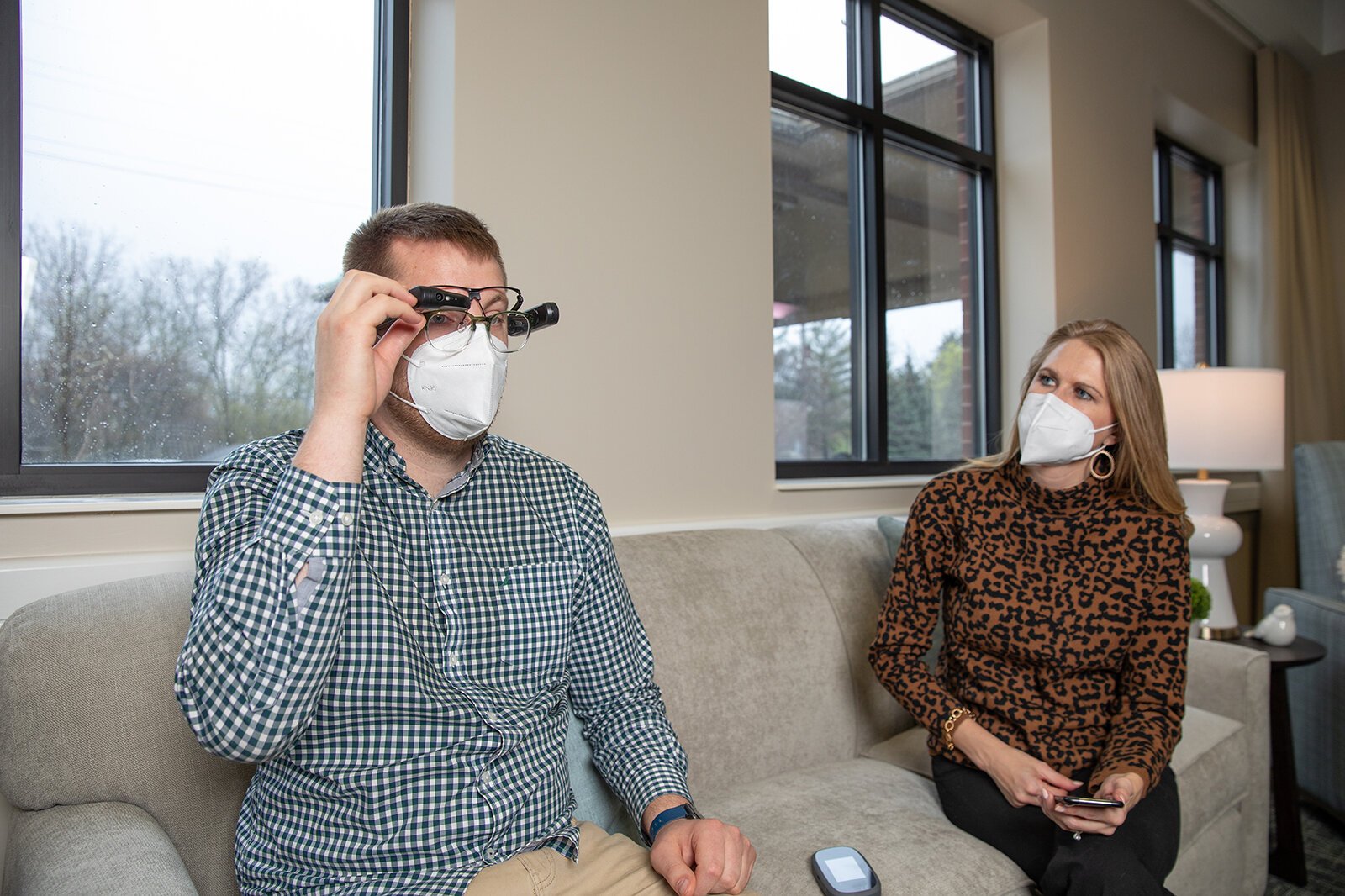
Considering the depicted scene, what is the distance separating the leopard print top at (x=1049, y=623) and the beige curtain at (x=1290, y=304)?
3.10 metres

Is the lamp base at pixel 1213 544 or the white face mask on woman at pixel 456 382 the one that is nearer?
the white face mask on woman at pixel 456 382

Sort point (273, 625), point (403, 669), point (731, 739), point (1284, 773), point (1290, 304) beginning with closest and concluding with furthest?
point (273, 625) < point (403, 669) < point (731, 739) < point (1284, 773) < point (1290, 304)

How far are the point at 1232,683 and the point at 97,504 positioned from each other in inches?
88.5

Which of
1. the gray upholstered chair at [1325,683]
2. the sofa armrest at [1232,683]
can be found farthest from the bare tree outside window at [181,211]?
the gray upholstered chair at [1325,683]

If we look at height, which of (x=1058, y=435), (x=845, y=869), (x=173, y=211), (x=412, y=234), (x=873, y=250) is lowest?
(x=845, y=869)

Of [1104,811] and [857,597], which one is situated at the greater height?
[857,597]

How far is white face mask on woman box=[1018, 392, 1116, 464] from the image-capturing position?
1535 mm

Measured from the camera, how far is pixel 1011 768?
4.53ft

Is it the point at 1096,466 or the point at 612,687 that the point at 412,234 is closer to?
the point at 612,687

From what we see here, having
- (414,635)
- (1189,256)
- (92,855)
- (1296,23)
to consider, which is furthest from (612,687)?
(1296,23)

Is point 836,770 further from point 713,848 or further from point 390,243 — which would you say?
point 390,243

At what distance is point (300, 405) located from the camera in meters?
1.66

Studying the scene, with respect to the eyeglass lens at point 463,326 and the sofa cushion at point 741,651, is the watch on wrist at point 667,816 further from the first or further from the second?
the eyeglass lens at point 463,326

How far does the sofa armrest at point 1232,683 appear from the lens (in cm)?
194
